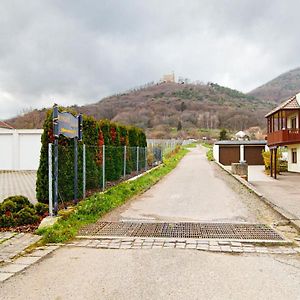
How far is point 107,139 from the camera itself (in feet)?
51.7

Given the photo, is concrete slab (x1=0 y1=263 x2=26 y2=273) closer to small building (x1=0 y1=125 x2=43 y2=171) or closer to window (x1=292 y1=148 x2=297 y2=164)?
small building (x1=0 y1=125 x2=43 y2=171)

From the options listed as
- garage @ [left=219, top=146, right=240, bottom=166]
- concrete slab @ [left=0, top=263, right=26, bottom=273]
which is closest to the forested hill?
garage @ [left=219, top=146, right=240, bottom=166]

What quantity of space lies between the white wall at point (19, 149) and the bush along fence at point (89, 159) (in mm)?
7051

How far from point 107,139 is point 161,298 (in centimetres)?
1227

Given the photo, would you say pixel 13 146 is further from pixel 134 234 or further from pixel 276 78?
pixel 276 78

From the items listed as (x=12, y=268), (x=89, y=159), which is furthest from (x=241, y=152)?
(x=12, y=268)

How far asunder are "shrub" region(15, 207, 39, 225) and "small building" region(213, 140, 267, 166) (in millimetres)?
33254

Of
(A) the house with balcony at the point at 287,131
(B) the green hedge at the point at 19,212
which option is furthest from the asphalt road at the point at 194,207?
(A) the house with balcony at the point at 287,131

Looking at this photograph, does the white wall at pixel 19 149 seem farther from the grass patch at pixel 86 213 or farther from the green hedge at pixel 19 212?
the green hedge at pixel 19 212

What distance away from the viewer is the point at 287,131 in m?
25.5

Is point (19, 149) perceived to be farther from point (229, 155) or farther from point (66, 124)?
point (229, 155)

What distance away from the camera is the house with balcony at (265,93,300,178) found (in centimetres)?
2539

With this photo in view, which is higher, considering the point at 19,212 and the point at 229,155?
the point at 229,155

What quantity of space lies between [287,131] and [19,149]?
18.5 m
